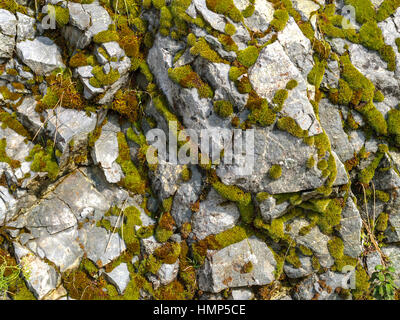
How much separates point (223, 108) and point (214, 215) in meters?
2.89

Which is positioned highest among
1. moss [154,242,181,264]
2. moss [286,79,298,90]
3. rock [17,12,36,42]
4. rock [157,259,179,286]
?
moss [286,79,298,90]

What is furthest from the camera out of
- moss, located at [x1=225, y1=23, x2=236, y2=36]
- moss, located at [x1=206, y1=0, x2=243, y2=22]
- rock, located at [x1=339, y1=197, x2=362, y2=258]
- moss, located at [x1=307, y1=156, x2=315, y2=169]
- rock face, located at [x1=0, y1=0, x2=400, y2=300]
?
rock, located at [x1=339, y1=197, x2=362, y2=258]

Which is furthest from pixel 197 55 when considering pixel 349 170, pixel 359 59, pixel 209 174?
pixel 349 170

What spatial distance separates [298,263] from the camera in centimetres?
799

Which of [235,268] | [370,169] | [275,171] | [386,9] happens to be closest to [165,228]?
[235,268]

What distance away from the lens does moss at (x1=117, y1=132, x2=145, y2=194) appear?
8469mm

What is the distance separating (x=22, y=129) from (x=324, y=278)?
9.39 metres

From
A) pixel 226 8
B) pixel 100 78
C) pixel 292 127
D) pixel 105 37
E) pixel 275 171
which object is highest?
pixel 226 8

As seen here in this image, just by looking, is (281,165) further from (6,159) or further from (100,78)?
(6,159)

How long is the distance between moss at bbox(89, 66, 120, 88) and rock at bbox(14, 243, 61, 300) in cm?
476

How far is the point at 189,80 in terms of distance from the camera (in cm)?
771

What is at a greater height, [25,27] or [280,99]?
[280,99]

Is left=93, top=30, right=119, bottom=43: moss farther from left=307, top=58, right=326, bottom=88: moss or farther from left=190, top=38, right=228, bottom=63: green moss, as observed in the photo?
left=307, top=58, right=326, bottom=88: moss

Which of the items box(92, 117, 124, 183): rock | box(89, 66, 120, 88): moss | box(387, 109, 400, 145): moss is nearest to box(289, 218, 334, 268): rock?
box(387, 109, 400, 145): moss
